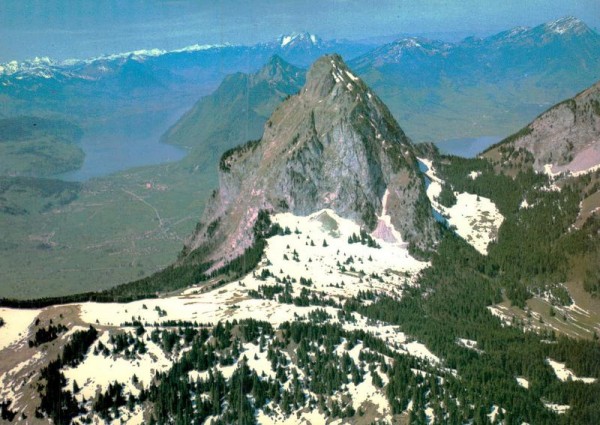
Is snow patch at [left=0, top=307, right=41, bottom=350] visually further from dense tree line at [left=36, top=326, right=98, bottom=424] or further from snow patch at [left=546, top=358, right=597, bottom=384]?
snow patch at [left=546, top=358, right=597, bottom=384]

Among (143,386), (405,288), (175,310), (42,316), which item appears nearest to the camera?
(143,386)

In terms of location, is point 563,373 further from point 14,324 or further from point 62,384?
point 14,324

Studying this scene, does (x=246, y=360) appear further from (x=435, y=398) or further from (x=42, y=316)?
(x=42, y=316)

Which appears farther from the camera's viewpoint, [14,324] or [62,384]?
[14,324]

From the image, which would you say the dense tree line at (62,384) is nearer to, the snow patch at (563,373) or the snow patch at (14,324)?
the snow patch at (14,324)

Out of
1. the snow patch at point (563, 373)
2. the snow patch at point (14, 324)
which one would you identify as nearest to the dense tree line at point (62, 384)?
the snow patch at point (14, 324)

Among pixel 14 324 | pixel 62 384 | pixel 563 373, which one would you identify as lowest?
pixel 563 373

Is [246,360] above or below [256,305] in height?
below

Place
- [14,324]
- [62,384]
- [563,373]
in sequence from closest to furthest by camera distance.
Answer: [62,384] → [14,324] → [563,373]

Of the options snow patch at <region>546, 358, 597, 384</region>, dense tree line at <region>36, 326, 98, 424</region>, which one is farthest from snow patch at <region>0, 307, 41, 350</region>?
snow patch at <region>546, 358, 597, 384</region>

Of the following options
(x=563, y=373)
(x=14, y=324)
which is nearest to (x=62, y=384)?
(x=14, y=324)

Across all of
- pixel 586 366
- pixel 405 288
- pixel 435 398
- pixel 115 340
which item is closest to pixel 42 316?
pixel 115 340
